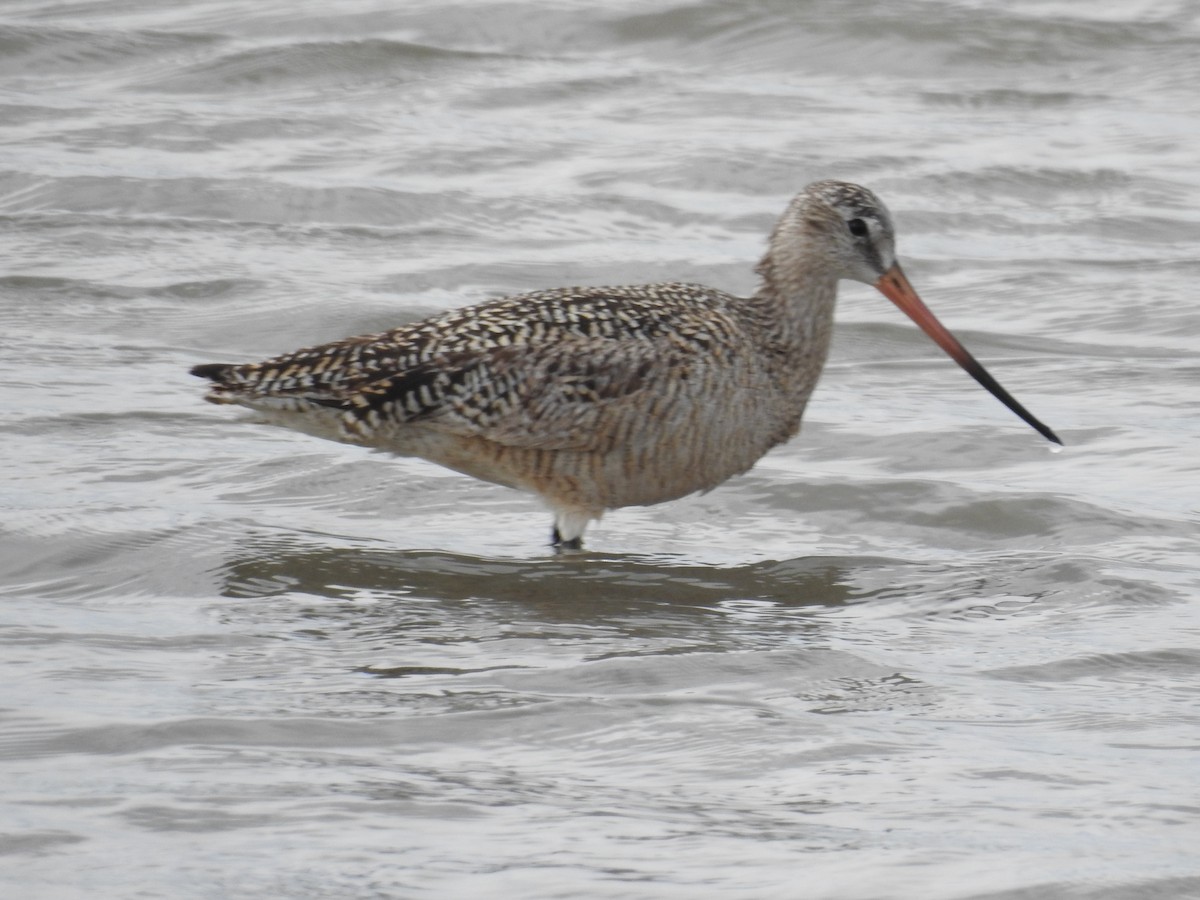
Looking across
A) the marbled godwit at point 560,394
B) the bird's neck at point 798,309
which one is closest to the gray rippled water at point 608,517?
the marbled godwit at point 560,394

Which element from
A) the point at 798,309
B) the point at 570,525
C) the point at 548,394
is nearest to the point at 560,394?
the point at 548,394

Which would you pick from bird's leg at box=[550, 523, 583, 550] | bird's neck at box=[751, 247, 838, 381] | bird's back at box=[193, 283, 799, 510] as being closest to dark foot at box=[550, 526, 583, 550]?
bird's leg at box=[550, 523, 583, 550]

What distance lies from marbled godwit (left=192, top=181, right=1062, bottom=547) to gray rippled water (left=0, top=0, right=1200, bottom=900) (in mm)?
293

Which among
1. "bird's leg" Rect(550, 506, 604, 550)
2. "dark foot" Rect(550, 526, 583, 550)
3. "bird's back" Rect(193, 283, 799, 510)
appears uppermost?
"bird's back" Rect(193, 283, 799, 510)

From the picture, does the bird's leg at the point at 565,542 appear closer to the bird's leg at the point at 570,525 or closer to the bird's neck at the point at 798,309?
the bird's leg at the point at 570,525

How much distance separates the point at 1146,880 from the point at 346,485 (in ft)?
11.4

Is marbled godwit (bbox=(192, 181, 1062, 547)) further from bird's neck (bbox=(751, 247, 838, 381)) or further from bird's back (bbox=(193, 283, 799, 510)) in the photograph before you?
bird's neck (bbox=(751, 247, 838, 381))

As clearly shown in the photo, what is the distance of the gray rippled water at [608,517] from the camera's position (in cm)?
425

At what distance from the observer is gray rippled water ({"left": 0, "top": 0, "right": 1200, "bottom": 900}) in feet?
13.9

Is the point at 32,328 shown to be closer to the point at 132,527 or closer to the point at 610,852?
the point at 132,527

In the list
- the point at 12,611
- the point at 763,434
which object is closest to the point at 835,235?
the point at 763,434

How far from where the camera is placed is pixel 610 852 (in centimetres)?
409

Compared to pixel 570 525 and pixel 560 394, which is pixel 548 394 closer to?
pixel 560 394

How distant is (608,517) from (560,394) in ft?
3.20
